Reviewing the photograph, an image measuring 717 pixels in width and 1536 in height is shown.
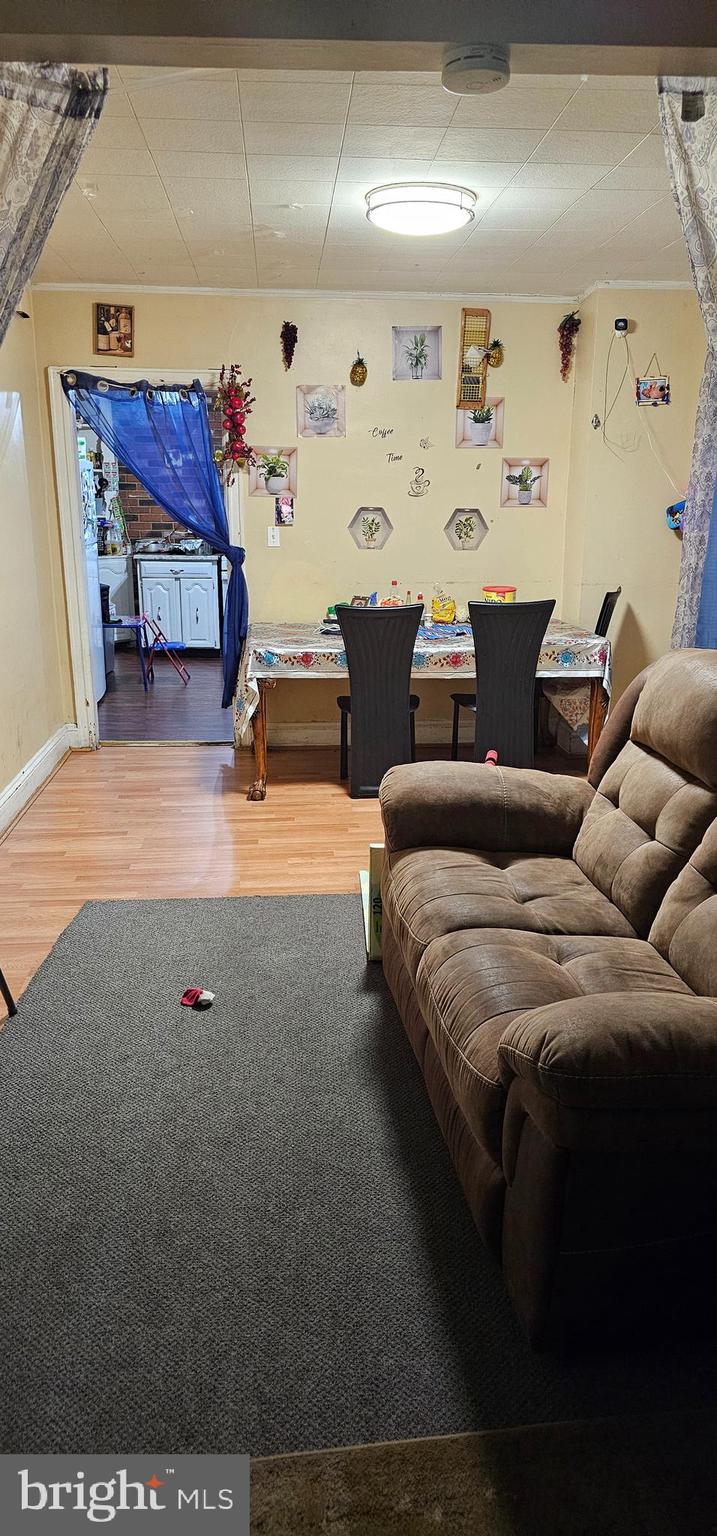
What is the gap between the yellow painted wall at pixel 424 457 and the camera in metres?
5.19

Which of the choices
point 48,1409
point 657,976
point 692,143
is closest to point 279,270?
point 692,143

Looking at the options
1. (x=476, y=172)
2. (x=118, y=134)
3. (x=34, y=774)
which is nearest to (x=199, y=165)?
(x=118, y=134)

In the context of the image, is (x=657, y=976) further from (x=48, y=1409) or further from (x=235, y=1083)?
(x=48, y=1409)

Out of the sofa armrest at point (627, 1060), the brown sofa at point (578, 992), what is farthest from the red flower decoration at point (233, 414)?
the sofa armrest at point (627, 1060)

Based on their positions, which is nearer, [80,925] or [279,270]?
[80,925]

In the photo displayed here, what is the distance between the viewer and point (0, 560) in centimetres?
434

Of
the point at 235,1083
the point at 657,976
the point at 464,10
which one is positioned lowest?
the point at 235,1083

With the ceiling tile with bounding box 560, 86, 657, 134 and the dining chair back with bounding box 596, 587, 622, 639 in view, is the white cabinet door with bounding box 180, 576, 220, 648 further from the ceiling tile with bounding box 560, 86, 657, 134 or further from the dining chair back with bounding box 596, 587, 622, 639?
the ceiling tile with bounding box 560, 86, 657, 134

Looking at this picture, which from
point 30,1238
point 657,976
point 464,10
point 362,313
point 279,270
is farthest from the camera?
point 362,313

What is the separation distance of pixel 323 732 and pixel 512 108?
350 centimetres

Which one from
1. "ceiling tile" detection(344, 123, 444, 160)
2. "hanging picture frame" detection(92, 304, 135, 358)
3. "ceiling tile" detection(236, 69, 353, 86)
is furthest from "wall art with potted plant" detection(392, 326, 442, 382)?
"ceiling tile" detection(236, 69, 353, 86)

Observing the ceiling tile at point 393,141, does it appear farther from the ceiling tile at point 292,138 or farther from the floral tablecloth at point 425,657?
the floral tablecloth at point 425,657

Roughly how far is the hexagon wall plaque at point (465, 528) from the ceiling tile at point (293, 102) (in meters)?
2.73

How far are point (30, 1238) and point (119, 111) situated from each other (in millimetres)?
2976
